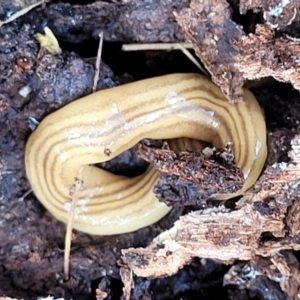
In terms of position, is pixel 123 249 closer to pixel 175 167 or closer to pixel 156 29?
pixel 175 167

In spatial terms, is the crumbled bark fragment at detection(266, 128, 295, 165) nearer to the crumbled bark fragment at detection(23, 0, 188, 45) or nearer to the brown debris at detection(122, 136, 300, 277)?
the brown debris at detection(122, 136, 300, 277)

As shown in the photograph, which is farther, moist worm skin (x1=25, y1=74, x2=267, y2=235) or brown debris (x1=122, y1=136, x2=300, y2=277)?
moist worm skin (x1=25, y1=74, x2=267, y2=235)

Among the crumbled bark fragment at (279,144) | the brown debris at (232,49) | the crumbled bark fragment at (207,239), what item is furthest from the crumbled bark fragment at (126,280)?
the brown debris at (232,49)

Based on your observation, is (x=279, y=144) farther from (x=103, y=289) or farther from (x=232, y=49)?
(x=103, y=289)

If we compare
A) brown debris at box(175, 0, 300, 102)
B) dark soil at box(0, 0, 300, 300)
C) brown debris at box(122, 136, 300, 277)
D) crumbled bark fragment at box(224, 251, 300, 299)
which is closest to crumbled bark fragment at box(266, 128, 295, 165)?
dark soil at box(0, 0, 300, 300)

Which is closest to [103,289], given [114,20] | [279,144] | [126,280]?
[126,280]

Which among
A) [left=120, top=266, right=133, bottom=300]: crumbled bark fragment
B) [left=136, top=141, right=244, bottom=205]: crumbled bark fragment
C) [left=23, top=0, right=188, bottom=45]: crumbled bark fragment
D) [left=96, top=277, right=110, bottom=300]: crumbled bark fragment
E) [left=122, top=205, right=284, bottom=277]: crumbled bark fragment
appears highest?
[left=23, top=0, right=188, bottom=45]: crumbled bark fragment

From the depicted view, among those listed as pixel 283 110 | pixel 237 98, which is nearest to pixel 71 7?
pixel 237 98

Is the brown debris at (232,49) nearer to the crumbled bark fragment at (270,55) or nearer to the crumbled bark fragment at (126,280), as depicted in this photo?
the crumbled bark fragment at (270,55)
